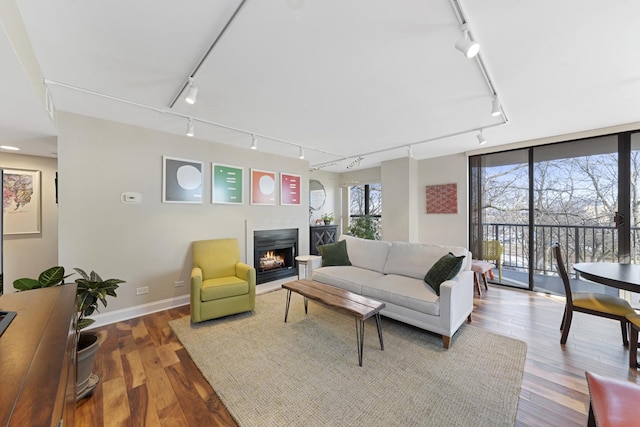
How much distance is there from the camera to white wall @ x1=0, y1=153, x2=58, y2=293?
3.18 meters

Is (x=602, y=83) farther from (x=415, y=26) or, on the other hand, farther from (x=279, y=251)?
(x=279, y=251)

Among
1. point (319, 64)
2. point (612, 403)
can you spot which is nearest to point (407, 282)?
point (612, 403)

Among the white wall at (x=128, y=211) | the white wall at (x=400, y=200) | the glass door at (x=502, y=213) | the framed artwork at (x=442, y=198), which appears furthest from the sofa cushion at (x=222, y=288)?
the glass door at (x=502, y=213)

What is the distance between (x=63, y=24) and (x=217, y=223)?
264cm

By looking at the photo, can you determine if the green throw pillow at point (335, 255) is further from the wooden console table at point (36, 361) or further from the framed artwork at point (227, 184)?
the wooden console table at point (36, 361)

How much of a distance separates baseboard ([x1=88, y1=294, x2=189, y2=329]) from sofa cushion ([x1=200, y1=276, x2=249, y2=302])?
2.25 ft

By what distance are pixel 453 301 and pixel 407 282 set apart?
1.93 feet

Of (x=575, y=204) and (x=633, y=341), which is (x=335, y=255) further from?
(x=575, y=204)

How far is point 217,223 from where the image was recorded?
3.72 m

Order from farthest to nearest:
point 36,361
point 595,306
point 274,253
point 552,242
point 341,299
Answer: point 274,253
point 552,242
point 341,299
point 595,306
point 36,361

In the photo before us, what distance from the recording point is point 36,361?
877mm

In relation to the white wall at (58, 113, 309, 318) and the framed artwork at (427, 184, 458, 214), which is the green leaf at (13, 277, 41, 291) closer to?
the white wall at (58, 113, 309, 318)

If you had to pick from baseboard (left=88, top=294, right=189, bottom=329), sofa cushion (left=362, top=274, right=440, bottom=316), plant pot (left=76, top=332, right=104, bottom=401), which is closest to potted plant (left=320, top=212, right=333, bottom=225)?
sofa cushion (left=362, top=274, right=440, bottom=316)

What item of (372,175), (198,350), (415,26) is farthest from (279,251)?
(415,26)
